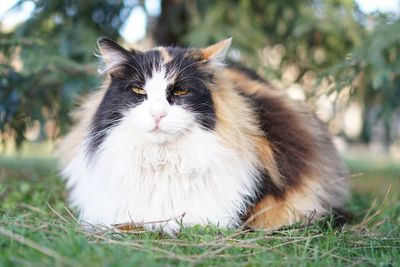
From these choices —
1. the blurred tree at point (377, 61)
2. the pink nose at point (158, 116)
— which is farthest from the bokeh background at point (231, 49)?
the pink nose at point (158, 116)

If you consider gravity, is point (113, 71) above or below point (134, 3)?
below

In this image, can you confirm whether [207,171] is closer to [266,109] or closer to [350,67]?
[266,109]

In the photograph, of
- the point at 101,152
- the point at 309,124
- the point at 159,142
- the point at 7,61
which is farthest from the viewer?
the point at 7,61

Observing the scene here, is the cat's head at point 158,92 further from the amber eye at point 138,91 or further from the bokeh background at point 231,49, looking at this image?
the bokeh background at point 231,49

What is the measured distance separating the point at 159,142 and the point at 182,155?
0.15m

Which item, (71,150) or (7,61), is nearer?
(71,150)

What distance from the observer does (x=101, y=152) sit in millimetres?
2523

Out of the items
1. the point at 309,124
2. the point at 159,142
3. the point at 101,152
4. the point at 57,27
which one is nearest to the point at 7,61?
the point at 57,27

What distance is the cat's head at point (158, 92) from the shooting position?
7.59 ft

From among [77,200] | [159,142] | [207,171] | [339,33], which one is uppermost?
[339,33]

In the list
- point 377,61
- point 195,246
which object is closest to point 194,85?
point 195,246

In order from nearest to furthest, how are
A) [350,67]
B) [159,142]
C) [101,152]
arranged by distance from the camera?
[159,142] → [101,152] → [350,67]

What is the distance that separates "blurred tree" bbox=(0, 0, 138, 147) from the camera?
388 centimetres

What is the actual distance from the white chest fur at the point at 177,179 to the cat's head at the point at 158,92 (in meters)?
0.08
